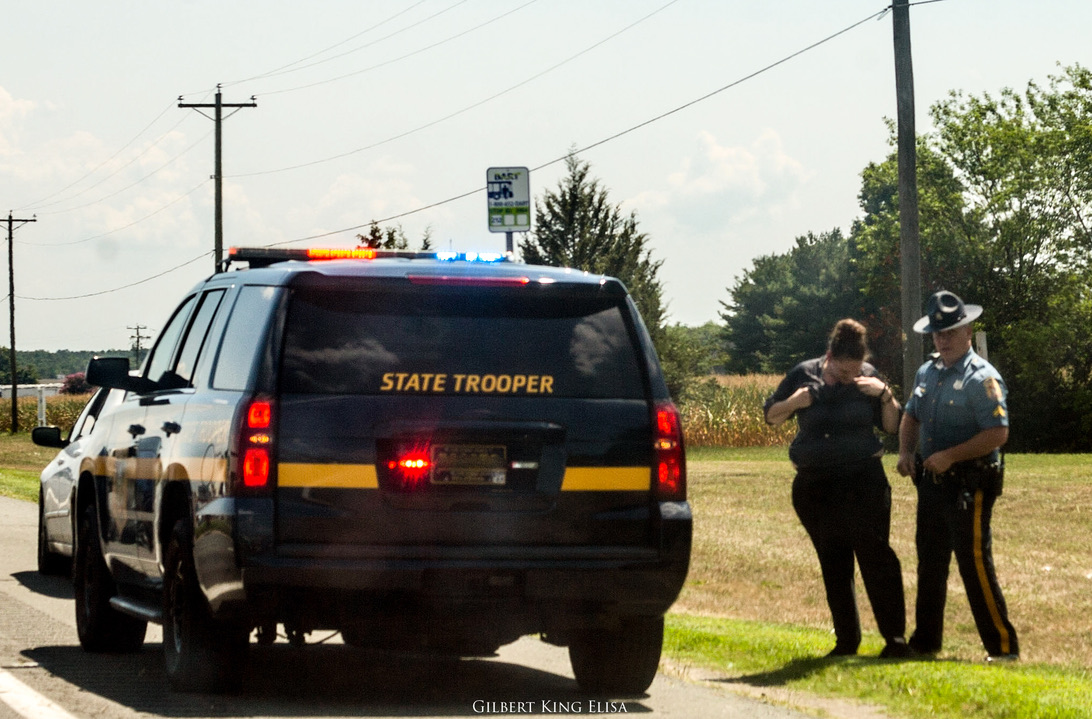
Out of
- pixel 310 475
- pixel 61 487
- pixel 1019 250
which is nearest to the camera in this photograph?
Answer: pixel 310 475

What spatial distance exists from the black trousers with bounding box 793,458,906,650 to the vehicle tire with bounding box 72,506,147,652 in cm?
356

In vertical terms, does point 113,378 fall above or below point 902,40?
below

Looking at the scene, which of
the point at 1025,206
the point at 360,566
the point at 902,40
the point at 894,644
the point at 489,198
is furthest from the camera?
the point at 1025,206

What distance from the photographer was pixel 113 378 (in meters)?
8.41

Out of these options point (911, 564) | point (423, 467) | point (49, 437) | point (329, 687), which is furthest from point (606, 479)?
point (911, 564)

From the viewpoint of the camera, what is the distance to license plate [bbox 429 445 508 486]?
6777 millimetres

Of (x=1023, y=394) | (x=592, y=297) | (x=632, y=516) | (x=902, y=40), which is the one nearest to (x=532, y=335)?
(x=592, y=297)

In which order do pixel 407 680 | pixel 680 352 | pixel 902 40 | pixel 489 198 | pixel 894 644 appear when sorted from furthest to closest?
pixel 680 352, pixel 902 40, pixel 489 198, pixel 894 644, pixel 407 680

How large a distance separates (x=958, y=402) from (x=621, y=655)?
7.98 feet

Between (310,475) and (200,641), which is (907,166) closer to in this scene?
(200,641)

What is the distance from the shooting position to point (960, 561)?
8883mm

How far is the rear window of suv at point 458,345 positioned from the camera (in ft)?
22.5

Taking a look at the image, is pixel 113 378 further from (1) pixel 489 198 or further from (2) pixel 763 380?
(2) pixel 763 380

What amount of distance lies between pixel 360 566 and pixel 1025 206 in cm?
5459
